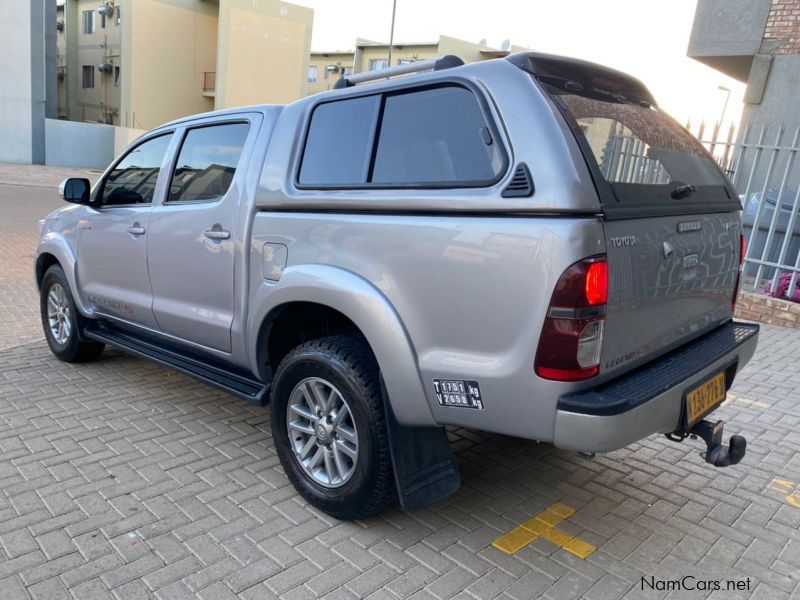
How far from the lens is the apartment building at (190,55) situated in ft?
97.3

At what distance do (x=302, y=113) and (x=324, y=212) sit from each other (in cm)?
64

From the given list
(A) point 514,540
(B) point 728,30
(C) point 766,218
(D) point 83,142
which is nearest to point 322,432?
(A) point 514,540

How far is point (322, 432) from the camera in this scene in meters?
2.96

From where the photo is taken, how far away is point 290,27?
31688 millimetres

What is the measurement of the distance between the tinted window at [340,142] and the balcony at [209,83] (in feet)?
106

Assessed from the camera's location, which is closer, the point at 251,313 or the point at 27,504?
the point at 27,504

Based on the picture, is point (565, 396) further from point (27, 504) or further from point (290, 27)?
point (290, 27)

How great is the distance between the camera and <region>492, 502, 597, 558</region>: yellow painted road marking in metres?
2.81

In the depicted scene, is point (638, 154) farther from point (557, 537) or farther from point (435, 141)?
point (557, 537)

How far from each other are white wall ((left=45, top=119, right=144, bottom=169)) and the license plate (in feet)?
94.0

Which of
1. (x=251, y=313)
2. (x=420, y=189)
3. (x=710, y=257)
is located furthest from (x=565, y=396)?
(x=251, y=313)

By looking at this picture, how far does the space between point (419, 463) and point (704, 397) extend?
128 cm

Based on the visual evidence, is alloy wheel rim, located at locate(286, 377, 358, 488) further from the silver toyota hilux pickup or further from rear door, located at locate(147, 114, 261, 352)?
rear door, located at locate(147, 114, 261, 352)

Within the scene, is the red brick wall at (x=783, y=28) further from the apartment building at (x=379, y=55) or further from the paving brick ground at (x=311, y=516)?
the apartment building at (x=379, y=55)
